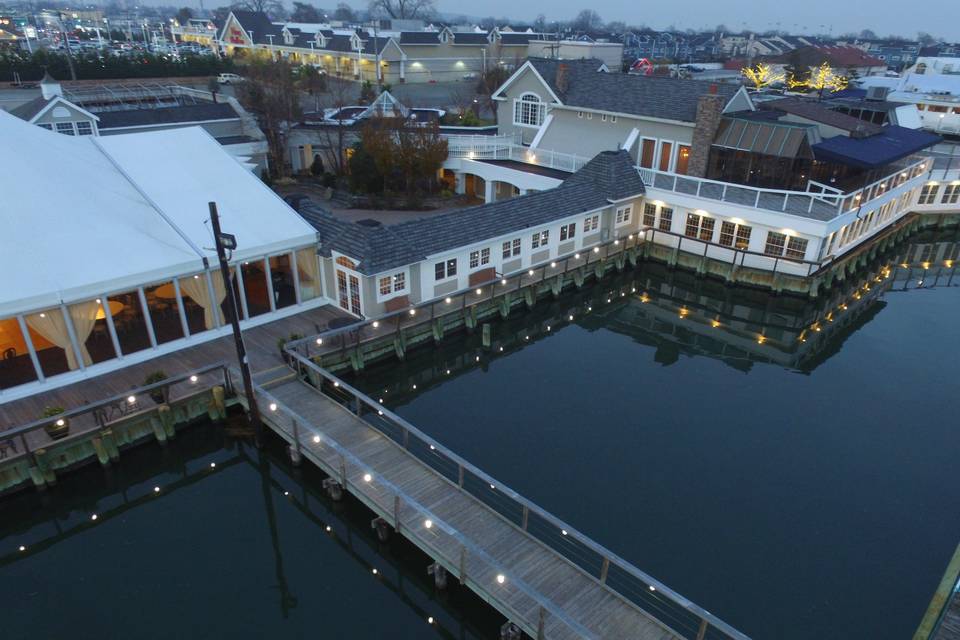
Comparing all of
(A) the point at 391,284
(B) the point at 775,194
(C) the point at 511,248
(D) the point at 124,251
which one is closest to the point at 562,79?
(B) the point at 775,194

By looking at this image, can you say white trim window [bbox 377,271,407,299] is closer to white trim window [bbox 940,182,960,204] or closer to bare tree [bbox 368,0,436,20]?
white trim window [bbox 940,182,960,204]

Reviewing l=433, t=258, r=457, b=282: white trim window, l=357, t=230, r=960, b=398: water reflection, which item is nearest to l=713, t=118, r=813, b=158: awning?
l=357, t=230, r=960, b=398: water reflection

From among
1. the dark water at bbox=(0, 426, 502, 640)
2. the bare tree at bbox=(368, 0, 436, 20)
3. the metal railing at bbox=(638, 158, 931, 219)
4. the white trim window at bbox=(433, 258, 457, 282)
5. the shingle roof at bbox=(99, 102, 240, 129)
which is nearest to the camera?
the dark water at bbox=(0, 426, 502, 640)

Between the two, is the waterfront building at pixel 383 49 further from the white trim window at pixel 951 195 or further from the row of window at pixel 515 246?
the row of window at pixel 515 246

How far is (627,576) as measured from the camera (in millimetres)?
12484

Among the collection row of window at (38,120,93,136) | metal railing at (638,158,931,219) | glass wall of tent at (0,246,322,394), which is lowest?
glass wall of tent at (0,246,322,394)

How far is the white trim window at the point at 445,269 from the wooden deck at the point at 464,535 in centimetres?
747

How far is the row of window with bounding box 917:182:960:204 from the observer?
122 feet

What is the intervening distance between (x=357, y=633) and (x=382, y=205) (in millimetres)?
25095

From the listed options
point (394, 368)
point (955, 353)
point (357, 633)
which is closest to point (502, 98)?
point (394, 368)

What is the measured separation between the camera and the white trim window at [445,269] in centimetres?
2214

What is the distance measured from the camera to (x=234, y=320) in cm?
1458

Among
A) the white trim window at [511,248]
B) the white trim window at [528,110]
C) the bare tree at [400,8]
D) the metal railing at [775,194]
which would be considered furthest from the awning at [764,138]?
the bare tree at [400,8]

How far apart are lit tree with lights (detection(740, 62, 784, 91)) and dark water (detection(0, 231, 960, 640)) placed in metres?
65.7
